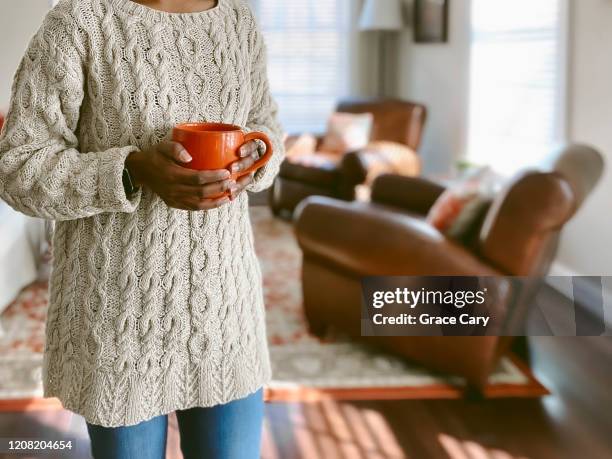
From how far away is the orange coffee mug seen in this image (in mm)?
767

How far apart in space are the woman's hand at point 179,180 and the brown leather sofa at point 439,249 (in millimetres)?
1437

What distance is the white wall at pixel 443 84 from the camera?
452 centimetres

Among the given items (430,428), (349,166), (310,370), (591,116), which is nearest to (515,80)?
(591,116)

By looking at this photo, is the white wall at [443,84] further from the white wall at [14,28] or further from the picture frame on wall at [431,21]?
the white wall at [14,28]

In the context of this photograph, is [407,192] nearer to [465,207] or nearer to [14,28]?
[465,207]

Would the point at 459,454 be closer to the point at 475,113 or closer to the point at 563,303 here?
the point at 563,303

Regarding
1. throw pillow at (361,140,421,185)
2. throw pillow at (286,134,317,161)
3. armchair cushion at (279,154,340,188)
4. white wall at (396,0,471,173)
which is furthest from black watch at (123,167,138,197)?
throw pillow at (286,134,317,161)

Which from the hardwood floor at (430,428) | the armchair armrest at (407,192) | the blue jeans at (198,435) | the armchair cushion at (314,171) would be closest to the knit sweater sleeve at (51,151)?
the blue jeans at (198,435)

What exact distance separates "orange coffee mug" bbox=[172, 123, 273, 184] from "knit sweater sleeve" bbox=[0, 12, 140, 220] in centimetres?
8

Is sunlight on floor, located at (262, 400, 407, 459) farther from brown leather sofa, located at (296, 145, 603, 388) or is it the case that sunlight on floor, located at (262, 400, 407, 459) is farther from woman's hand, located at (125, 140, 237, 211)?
woman's hand, located at (125, 140, 237, 211)

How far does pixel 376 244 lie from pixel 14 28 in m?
1.36

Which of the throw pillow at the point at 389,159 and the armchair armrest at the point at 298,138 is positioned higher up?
the armchair armrest at the point at 298,138

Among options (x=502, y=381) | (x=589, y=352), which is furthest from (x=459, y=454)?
(x=589, y=352)

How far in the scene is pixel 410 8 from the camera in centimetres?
545
